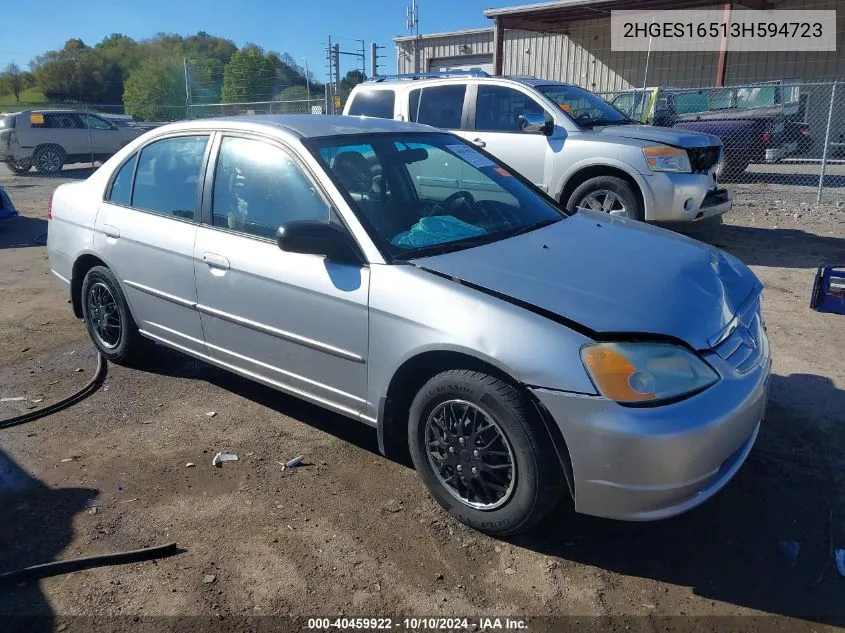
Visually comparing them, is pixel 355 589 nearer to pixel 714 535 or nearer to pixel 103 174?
pixel 714 535

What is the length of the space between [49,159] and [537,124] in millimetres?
15086

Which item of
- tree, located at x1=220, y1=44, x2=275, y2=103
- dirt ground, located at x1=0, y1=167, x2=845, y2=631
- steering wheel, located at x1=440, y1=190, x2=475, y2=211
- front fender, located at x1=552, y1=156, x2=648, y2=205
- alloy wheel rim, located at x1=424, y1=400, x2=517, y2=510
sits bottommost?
dirt ground, located at x1=0, y1=167, x2=845, y2=631

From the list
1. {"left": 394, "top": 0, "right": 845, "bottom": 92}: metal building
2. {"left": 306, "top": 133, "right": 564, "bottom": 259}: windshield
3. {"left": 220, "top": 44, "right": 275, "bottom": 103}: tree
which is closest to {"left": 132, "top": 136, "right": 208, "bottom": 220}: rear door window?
{"left": 306, "top": 133, "right": 564, "bottom": 259}: windshield

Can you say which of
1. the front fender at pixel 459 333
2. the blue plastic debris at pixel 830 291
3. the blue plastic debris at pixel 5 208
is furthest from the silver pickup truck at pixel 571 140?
the blue plastic debris at pixel 5 208

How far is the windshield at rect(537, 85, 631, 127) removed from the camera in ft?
26.7

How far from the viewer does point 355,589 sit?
2.69 m

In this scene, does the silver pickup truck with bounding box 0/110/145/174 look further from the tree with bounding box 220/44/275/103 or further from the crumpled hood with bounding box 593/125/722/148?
the crumpled hood with bounding box 593/125/722/148

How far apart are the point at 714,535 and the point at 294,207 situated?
2478 mm

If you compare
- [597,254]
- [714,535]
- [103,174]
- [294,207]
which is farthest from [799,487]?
[103,174]

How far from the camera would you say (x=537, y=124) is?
7770 mm

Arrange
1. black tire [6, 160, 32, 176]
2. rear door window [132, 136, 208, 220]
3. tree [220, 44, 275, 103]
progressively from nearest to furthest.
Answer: rear door window [132, 136, 208, 220] → black tire [6, 160, 32, 176] → tree [220, 44, 275, 103]

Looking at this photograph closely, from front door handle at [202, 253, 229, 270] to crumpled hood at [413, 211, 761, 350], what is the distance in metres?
1.18

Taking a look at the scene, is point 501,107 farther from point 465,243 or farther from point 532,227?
point 465,243

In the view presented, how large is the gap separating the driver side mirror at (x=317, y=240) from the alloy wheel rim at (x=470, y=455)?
843 millimetres
